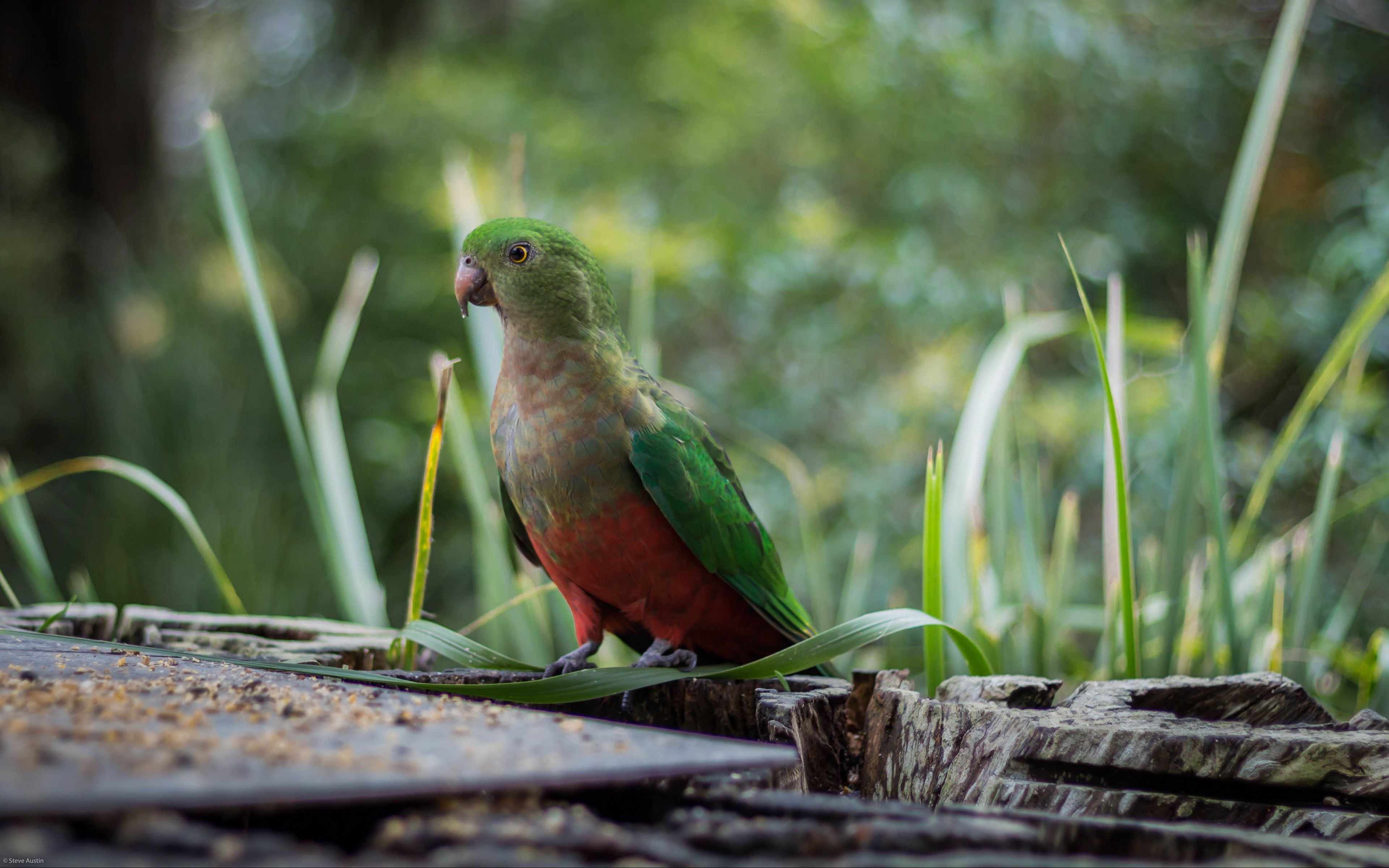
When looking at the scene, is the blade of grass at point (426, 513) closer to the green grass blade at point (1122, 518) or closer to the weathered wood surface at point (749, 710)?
the weathered wood surface at point (749, 710)

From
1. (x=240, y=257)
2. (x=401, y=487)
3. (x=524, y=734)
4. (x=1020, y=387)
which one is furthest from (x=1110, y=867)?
(x=401, y=487)

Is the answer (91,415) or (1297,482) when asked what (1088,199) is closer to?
(1297,482)

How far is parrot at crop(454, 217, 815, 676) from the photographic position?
51.8 inches

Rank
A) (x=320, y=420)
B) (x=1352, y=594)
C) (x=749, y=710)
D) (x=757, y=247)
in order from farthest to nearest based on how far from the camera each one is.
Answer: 1. (x=757, y=247)
2. (x=1352, y=594)
3. (x=320, y=420)
4. (x=749, y=710)

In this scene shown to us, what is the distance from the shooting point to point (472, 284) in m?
1.41

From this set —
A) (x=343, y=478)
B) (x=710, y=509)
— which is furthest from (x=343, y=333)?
(x=710, y=509)

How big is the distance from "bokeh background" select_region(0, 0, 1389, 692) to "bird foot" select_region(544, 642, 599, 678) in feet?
4.78

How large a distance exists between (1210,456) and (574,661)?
3.59 ft

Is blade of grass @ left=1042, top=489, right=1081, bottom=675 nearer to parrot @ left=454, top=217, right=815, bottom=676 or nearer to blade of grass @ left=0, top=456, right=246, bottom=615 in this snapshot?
parrot @ left=454, top=217, right=815, bottom=676

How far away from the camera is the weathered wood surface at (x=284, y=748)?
0.58 meters

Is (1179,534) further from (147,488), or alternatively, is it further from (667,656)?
(147,488)

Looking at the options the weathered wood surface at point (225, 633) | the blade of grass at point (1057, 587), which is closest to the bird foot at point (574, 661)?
the weathered wood surface at point (225, 633)

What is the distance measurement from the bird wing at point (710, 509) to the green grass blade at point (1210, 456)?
26.5 inches

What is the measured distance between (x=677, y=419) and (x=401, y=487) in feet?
11.4
